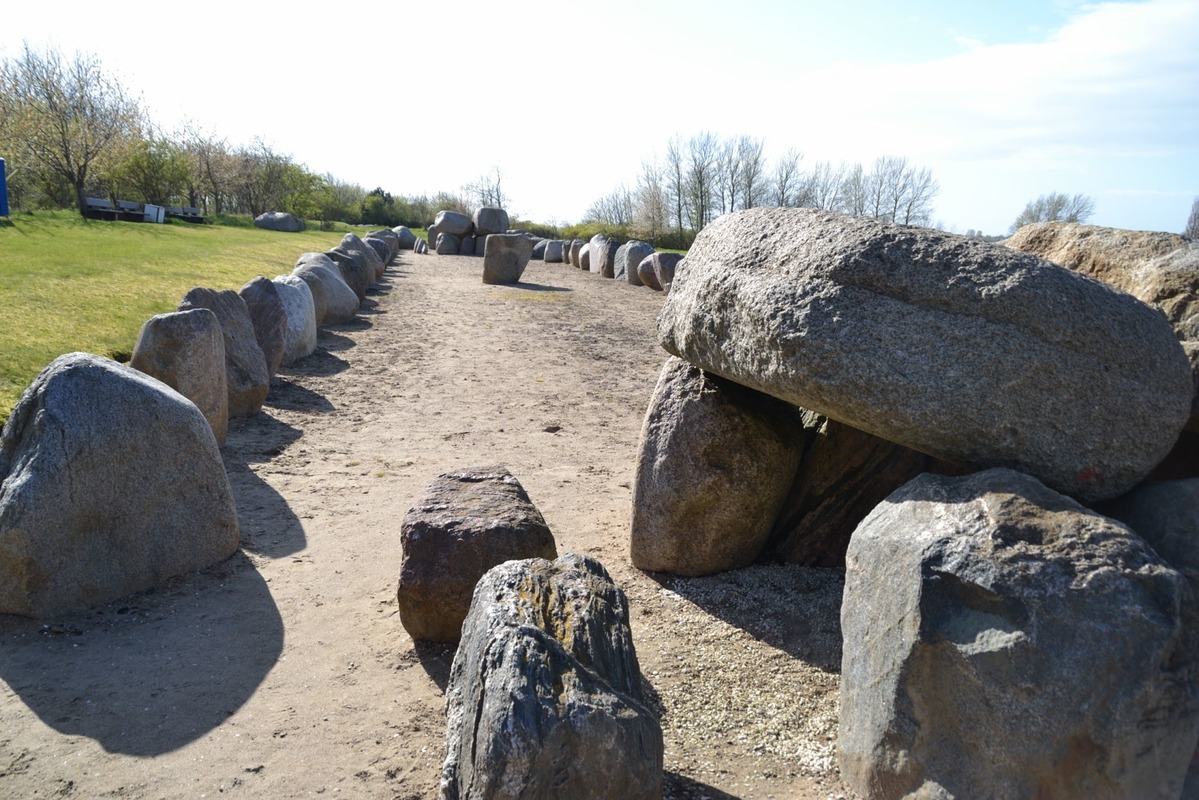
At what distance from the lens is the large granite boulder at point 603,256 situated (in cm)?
2659

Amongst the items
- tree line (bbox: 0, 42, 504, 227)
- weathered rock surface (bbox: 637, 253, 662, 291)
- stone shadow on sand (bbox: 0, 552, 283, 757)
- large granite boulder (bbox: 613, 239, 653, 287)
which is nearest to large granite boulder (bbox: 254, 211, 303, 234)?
tree line (bbox: 0, 42, 504, 227)

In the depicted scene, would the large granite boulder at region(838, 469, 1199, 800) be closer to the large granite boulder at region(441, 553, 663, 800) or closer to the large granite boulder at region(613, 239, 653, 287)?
the large granite boulder at region(441, 553, 663, 800)

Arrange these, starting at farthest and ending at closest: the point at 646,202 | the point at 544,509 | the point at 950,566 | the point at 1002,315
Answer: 1. the point at 646,202
2. the point at 544,509
3. the point at 1002,315
4. the point at 950,566

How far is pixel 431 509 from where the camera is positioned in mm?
4410

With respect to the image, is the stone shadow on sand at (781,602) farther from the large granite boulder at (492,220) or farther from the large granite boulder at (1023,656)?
the large granite boulder at (492,220)

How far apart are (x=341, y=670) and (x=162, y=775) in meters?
0.91

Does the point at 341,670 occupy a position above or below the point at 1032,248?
below

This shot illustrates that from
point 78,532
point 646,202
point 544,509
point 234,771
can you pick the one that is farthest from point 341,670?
point 646,202

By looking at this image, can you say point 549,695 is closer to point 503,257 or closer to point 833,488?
point 833,488

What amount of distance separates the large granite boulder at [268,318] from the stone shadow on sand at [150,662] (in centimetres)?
528

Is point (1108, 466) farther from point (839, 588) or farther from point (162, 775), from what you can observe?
point (162, 775)

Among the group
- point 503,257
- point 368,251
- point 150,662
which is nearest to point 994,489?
point 150,662

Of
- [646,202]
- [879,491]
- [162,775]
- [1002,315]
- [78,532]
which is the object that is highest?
[646,202]

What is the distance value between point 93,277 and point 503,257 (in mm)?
10265
